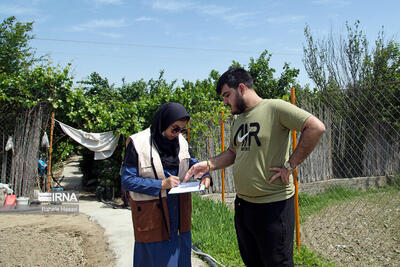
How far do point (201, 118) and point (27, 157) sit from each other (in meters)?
4.71

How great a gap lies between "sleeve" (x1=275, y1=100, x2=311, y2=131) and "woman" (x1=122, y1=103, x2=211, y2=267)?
71cm

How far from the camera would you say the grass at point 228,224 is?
3617mm

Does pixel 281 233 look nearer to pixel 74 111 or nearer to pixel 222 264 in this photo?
pixel 222 264

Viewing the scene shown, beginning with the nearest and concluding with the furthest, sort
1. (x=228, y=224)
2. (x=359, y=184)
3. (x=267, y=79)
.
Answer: (x=228, y=224) < (x=359, y=184) < (x=267, y=79)

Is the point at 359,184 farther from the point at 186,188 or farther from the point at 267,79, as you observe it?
the point at 267,79

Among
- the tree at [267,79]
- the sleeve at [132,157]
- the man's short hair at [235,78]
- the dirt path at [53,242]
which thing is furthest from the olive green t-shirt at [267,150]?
the tree at [267,79]

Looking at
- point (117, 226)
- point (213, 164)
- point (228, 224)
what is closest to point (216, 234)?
point (228, 224)

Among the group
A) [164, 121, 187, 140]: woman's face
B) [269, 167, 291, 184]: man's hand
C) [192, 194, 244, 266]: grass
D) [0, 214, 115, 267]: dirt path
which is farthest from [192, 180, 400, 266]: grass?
[164, 121, 187, 140]: woman's face

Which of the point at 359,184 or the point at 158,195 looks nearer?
the point at 158,195

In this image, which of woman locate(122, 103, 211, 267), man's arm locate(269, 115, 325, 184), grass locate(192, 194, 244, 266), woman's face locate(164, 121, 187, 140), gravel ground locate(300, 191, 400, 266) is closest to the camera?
man's arm locate(269, 115, 325, 184)

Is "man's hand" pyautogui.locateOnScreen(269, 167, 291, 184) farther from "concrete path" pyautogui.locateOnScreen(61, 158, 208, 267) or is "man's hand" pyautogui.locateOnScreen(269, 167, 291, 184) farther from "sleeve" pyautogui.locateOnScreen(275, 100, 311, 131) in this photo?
"concrete path" pyautogui.locateOnScreen(61, 158, 208, 267)

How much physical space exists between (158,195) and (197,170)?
41 centimetres

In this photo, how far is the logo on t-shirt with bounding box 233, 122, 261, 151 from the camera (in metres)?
2.21

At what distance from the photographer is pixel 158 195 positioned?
2285mm
